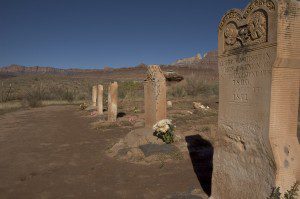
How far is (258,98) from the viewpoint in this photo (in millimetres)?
3410

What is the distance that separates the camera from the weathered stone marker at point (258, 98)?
3146 mm

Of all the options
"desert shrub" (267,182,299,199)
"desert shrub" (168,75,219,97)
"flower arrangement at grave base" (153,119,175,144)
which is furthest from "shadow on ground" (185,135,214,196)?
"desert shrub" (168,75,219,97)

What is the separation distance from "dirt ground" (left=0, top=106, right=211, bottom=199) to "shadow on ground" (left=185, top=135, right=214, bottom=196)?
4.7 inches

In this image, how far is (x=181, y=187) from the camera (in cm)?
522

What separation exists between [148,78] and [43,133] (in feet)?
16.8

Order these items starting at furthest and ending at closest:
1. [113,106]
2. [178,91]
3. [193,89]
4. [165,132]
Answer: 1. [178,91]
2. [193,89]
3. [113,106]
4. [165,132]

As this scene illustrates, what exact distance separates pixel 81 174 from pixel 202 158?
2855 millimetres

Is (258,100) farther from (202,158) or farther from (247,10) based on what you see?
(202,158)

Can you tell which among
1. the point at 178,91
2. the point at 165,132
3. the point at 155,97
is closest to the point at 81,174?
the point at 165,132

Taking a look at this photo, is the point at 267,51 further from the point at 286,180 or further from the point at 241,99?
the point at 286,180

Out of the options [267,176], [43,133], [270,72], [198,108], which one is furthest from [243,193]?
[198,108]

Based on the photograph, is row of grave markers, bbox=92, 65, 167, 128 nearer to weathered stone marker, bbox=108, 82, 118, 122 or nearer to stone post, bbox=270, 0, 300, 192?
weathered stone marker, bbox=108, 82, 118, 122

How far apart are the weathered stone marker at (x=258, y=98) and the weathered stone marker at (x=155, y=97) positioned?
4579mm

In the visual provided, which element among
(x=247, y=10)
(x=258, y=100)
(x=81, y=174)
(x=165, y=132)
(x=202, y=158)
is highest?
(x=247, y=10)
